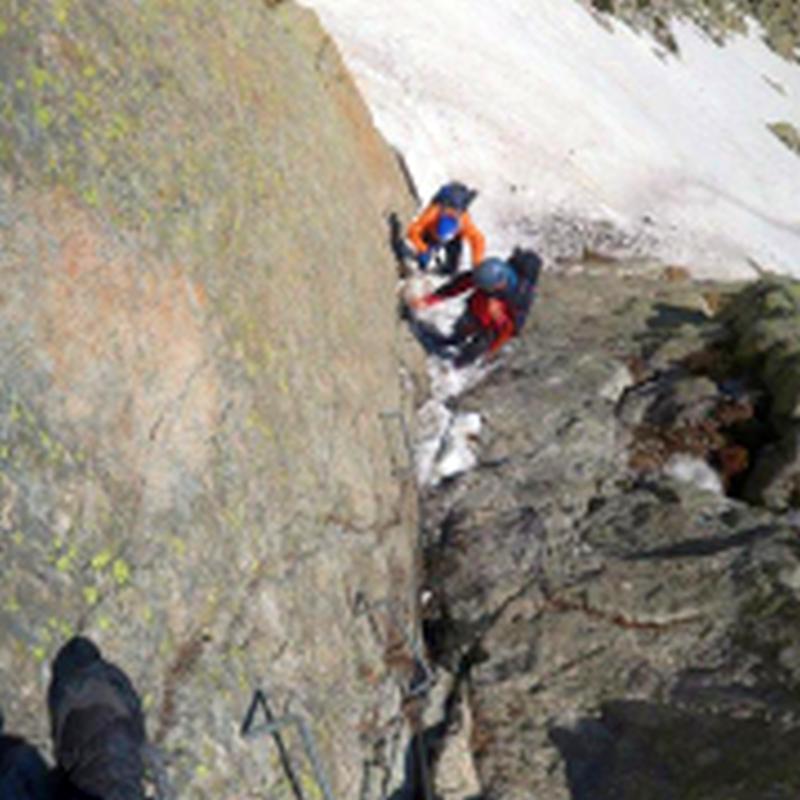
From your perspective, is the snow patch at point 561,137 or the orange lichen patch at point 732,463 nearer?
the orange lichen patch at point 732,463

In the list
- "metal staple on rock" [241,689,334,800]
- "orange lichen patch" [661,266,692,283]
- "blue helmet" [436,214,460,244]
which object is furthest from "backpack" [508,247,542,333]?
"metal staple on rock" [241,689,334,800]

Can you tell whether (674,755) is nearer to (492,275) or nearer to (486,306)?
(492,275)

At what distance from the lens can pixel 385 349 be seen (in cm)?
1284

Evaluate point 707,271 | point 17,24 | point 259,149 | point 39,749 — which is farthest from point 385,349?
point 707,271

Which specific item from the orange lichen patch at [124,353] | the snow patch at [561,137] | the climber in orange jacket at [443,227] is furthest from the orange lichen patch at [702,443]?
the orange lichen patch at [124,353]

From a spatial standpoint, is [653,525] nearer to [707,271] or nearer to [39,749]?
[39,749]

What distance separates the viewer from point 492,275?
1549 cm

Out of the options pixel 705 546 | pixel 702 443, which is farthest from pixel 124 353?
pixel 702 443

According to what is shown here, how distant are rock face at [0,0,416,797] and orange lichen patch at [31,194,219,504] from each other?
0.02m

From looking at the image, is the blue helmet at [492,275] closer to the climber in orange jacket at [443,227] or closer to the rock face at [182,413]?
the climber in orange jacket at [443,227]

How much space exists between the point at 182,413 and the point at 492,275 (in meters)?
9.39

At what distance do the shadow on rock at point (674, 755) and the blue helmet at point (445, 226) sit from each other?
32.7ft

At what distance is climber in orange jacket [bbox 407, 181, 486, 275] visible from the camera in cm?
1625

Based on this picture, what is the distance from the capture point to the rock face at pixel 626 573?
816 centimetres
